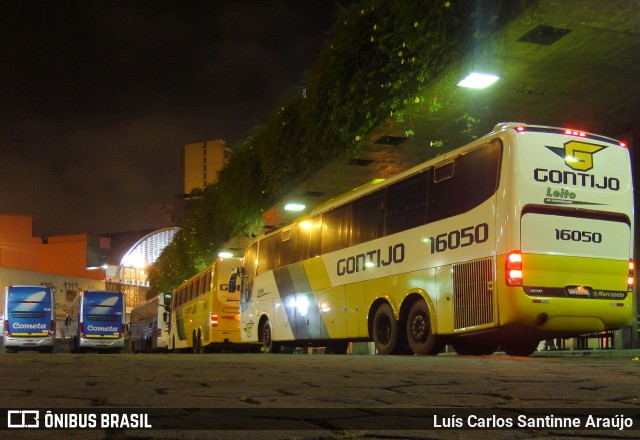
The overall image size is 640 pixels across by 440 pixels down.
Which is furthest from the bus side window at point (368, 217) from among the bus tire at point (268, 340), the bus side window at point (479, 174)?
the bus tire at point (268, 340)

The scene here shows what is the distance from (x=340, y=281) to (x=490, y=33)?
20.8 feet

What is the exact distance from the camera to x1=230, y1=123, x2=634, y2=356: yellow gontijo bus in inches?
434

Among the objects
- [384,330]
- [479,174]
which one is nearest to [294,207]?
[384,330]

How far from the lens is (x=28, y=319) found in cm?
3531

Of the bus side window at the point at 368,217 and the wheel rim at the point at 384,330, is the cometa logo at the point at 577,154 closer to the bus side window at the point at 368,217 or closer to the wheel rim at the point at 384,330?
the bus side window at the point at 368,217

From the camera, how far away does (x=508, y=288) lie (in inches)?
425

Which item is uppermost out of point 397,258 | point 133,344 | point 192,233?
point 192,233

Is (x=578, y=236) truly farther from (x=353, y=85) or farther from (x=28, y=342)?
(x=28, y=342)

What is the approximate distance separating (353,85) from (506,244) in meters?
5.07

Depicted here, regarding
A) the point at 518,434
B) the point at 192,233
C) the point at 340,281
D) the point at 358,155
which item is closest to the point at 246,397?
the point at 518,434

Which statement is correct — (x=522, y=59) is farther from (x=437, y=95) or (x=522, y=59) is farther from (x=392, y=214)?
(x=392, y=214)

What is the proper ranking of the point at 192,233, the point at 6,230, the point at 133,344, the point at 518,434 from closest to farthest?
the point at 518,434, the point at 192,233, the point at 133,344, the point at 6,230

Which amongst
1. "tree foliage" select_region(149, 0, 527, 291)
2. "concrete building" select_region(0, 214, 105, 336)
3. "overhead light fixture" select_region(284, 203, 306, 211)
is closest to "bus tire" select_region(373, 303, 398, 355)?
"tree foliage" select_region(149, 0, 527, 291)

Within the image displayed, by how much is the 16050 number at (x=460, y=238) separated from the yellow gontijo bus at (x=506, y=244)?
0.02 metres
